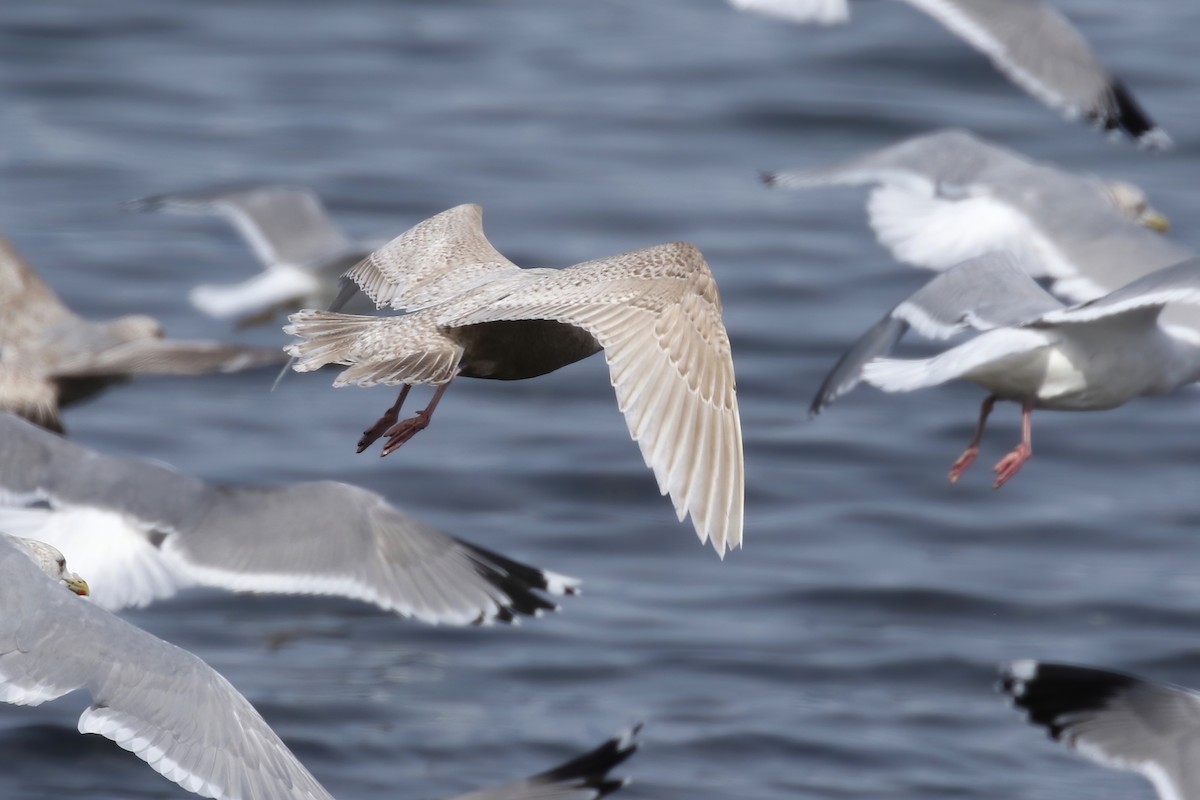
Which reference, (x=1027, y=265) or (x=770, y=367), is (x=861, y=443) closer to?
(x=770, y=367)

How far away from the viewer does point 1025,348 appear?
5.99 metres

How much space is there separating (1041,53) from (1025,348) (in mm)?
3040

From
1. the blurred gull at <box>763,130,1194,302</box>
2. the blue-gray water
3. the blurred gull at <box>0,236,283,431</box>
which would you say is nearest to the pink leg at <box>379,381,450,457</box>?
the blue-gray water

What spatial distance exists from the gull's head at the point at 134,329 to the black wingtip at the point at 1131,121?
13.1 ft

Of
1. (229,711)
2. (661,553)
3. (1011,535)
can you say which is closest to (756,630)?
(661,553)

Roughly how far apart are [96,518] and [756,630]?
8.46ft

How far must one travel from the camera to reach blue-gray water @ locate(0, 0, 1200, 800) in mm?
7230

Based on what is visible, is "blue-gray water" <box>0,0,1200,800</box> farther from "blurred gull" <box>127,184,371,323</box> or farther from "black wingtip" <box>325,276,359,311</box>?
"black wingtip" <box>325,276,359,311</box>

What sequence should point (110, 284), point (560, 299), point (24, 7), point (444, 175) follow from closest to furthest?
point (560, 299) < point (110, 284) < point (444, 175) < point (24, 7)

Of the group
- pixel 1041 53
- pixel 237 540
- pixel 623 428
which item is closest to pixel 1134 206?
pixel 1041 53

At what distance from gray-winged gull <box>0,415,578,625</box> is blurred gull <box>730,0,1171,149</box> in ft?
9.45

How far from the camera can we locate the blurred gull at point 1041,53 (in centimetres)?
843

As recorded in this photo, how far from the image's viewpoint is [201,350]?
8.14 metres

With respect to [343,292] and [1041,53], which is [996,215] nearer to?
[1041,53]
